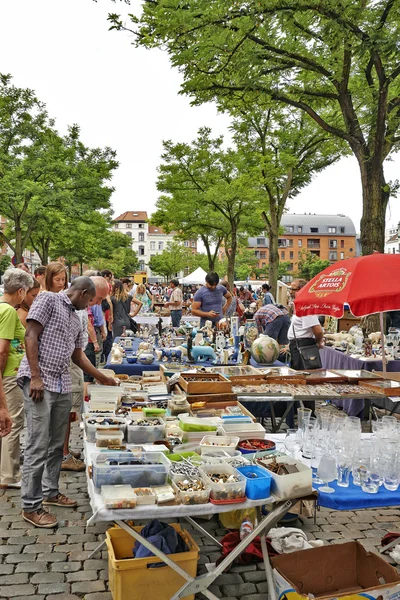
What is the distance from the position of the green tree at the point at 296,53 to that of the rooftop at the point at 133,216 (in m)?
102

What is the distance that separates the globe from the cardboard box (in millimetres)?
3472

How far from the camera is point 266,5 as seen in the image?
800cm

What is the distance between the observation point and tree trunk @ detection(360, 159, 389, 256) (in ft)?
32.3

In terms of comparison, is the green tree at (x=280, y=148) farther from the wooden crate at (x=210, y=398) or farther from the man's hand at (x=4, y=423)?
the man's hand at (x=4, y=423)

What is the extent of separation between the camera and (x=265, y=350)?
251 inches

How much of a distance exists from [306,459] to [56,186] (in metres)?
20.2

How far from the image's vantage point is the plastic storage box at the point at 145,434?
3.38 metres

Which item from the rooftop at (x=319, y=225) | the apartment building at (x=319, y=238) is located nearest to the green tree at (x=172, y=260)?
the apartment building at (x=319, y=238)

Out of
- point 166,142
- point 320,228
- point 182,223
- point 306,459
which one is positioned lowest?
point 306,459

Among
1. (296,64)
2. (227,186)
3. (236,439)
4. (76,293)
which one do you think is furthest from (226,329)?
(227,186)

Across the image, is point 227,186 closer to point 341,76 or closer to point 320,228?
point 341,76

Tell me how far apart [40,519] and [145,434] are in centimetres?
133

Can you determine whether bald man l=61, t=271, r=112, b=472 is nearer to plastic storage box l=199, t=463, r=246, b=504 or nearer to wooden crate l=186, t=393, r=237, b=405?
wooden crate l=186, t=393, r=237, b=405

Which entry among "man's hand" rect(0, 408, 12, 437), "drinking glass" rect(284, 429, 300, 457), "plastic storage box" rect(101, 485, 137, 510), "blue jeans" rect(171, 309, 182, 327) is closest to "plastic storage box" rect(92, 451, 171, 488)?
"plastic storage box" rect(101, 485, 137, 510)
